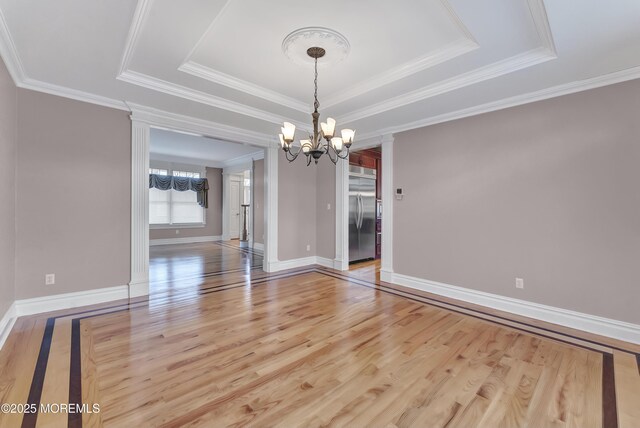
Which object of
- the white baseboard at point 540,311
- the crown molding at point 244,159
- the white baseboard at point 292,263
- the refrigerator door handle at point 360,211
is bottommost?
the white baseboard at point 540,311

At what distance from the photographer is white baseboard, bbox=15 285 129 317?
3.04 meters

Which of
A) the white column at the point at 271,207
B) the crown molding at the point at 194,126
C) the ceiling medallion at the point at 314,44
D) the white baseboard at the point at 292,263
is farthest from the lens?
the white baseboard at the point at 292,263

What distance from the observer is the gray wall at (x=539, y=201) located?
2.69 meters

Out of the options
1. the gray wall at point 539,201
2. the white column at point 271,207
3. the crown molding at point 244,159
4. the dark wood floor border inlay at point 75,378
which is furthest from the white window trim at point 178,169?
the gray wall at point 539,201

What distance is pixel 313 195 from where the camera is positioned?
231 inches

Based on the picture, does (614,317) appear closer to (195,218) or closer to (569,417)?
(569,417)

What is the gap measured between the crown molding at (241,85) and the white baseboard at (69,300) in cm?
282

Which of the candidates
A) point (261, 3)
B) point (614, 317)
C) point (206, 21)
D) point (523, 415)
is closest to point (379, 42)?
point (261, 3)

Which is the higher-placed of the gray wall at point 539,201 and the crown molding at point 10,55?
the crown molding at point 10,55

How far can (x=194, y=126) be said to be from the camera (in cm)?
413

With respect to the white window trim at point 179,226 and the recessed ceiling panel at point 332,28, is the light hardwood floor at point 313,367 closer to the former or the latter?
the recessed ceiling panel at point 332,28

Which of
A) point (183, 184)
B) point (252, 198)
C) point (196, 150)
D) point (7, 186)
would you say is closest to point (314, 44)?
point (7, 186)

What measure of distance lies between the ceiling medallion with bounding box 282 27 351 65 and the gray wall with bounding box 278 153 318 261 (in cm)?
269

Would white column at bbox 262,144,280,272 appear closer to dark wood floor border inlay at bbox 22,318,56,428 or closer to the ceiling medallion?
the ceiling medallion
